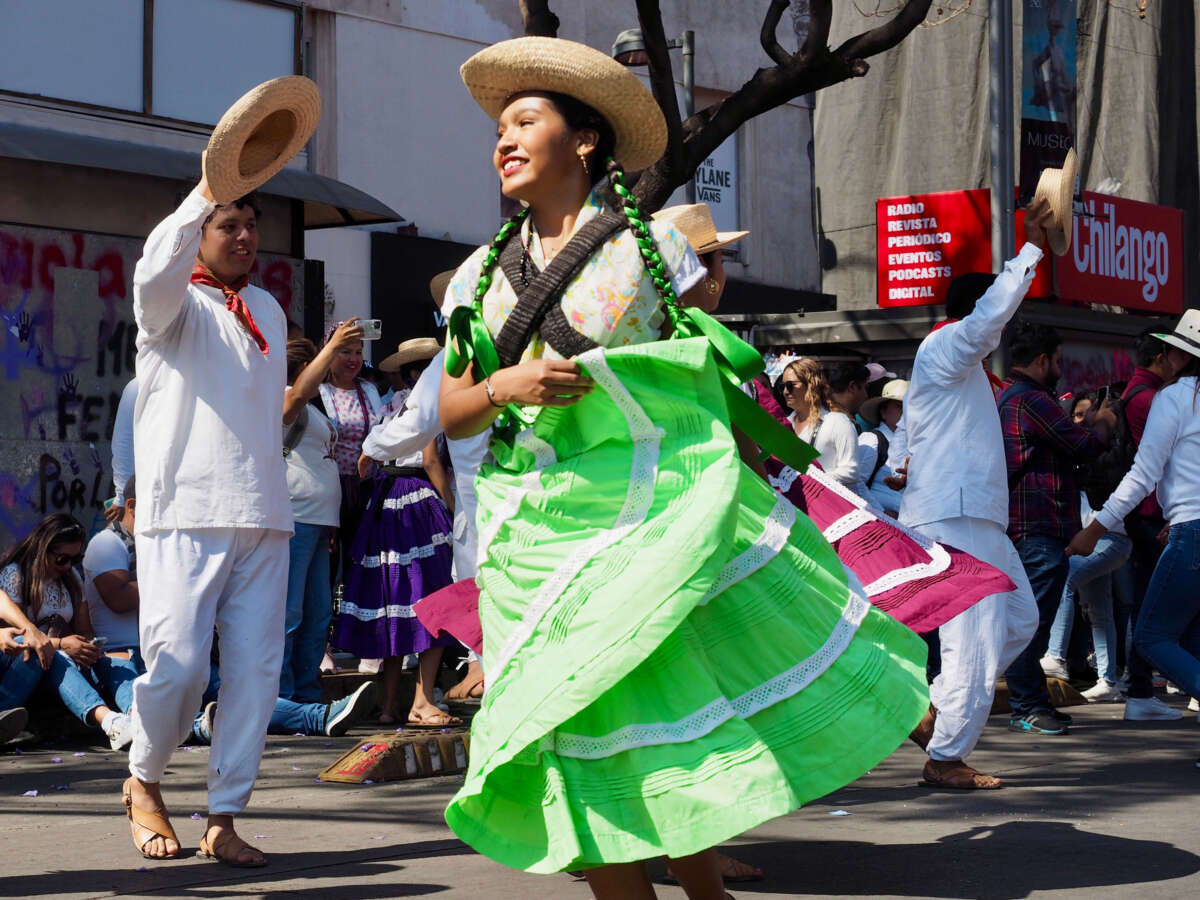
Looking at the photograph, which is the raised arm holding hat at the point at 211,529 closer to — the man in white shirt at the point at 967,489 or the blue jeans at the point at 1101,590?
the man in white shirt at the point at 967,489

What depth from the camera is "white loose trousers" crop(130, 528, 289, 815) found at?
5430 millimetres

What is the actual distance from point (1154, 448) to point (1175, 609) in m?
0.77

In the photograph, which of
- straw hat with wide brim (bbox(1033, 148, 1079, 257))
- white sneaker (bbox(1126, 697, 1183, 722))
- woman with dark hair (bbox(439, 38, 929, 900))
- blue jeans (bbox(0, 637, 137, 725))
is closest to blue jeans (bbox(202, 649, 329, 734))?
blue jeans (bbox(0, 637, 137, 725))

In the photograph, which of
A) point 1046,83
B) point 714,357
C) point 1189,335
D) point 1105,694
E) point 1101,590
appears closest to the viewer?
point 714,357

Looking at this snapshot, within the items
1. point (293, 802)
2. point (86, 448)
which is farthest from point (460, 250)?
point (293, 802)


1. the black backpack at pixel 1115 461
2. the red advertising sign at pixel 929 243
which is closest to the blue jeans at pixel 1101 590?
the black backpack at pixel 1115 461

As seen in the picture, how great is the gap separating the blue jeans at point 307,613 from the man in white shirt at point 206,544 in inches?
139

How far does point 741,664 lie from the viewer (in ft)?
13.2

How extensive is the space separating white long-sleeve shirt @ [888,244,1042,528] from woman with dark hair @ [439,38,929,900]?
9.40 feet

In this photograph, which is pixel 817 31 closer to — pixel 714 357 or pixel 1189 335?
pixel 1189 335

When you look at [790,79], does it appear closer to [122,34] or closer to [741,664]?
[122,34]

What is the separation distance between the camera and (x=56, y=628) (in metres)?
8.61

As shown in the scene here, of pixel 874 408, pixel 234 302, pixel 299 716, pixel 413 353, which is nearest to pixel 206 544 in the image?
pixel 234 302

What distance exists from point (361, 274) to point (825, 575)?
12663 millimetres
